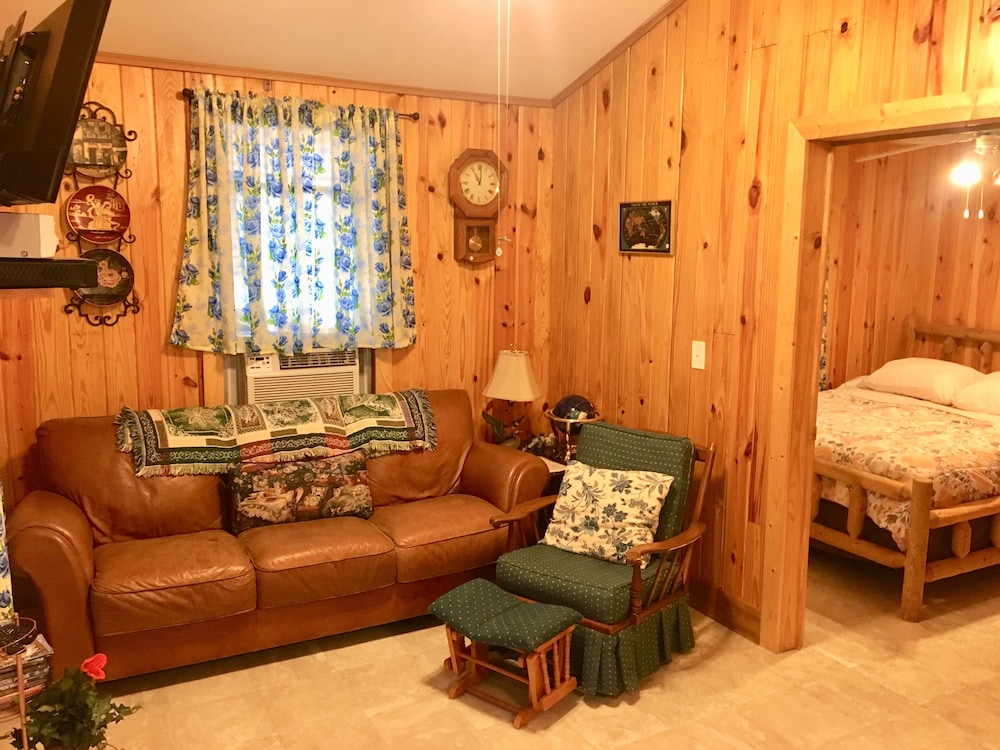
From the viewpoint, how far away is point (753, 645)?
11.4ft

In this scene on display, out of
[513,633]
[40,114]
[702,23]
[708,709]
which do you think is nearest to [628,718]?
[708,709]

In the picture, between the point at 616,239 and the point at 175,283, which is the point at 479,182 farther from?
the point at 175,283

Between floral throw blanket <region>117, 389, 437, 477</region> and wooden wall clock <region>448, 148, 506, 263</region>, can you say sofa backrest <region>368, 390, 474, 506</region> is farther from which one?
wooden wall clock <region>448, 148, 506, 263</region>

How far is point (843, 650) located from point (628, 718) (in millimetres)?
1086

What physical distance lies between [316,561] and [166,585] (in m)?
0.54

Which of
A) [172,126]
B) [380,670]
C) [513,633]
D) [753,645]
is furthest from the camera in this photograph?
[172,126]

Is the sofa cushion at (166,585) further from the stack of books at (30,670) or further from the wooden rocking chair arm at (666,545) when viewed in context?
the wooden rocking chair arm at (666,545)

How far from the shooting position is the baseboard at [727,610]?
11.5ft

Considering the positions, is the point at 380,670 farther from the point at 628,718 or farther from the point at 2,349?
the point at 2,349

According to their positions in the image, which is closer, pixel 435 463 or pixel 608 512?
pixel 608 512

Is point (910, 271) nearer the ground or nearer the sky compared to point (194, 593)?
nearer the sky

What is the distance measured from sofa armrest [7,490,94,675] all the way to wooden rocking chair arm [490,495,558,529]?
59.5 inches

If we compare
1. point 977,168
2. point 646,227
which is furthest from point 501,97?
point 977,168

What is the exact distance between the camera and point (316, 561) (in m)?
3.23
